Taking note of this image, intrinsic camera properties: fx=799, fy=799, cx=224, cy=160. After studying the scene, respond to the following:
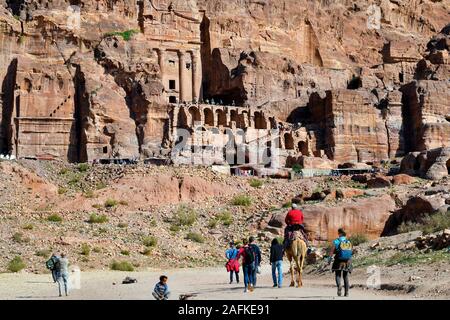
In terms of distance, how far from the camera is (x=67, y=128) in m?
64.5

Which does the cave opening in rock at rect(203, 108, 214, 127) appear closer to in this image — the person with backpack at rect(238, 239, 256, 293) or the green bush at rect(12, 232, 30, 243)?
the green bush at rect(12, 232, 30, 243)

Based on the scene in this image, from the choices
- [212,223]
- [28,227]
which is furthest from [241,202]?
[28,227]

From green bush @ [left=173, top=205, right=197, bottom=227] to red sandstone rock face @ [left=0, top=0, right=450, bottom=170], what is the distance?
61.2 ft

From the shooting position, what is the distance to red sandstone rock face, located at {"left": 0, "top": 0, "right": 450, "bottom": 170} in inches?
2527

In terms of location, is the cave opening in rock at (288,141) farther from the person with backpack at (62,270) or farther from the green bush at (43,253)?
the person with backpack at (62,270)

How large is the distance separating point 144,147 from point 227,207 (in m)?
18.6

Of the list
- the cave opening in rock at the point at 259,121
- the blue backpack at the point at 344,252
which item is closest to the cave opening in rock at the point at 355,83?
the cave opening in rock at the point at 259,121

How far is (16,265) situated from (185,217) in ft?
43.2

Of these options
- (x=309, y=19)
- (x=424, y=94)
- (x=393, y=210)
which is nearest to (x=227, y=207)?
(x=393, y=210)

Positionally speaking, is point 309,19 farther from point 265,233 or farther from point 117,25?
point 265,233

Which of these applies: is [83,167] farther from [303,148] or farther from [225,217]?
[303,148]

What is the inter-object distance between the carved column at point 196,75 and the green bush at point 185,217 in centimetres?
3364

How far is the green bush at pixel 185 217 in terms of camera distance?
138 ft

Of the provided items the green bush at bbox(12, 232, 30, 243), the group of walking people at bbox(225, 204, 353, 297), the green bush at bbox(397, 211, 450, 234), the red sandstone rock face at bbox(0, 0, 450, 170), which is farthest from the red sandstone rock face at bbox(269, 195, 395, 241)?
the red sandstone rock face at bbox(0, 0, 450, 170)
